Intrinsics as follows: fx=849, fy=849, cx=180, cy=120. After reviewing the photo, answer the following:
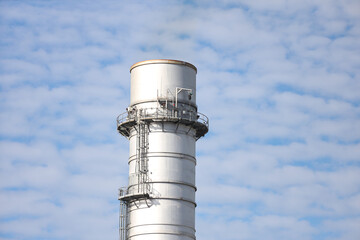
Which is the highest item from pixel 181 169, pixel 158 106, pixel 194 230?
pixel 158 106

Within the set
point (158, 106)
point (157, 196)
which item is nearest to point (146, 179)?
point (157, 196)

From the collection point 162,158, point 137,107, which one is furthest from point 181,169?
point 137,107

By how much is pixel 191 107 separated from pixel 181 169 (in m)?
6.29

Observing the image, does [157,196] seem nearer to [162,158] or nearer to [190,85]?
[162,158]

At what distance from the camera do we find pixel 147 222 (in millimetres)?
75375

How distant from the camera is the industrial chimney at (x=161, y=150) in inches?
2980

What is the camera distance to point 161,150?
77.1 meters

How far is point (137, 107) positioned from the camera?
259 ft

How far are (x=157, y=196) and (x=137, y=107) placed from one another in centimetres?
883

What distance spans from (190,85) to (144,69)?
15.1 ft

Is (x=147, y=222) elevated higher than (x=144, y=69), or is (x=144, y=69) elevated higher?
(x=144, y=69)

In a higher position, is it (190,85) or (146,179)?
(190,85)

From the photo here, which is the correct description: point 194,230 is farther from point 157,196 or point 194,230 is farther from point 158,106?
point 158,106

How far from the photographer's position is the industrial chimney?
248 feet
